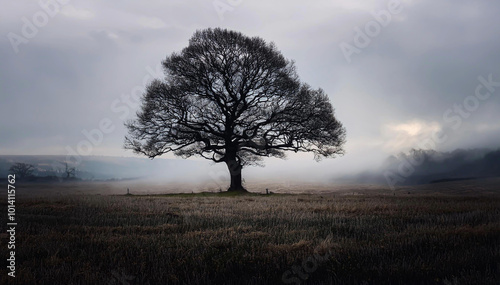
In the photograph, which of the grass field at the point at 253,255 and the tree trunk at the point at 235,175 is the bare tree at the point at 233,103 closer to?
the tree trunk at the point at 235,175

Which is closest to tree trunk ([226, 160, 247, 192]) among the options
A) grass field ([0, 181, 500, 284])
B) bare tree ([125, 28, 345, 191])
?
bare tree ([125, 28, 345, 191])

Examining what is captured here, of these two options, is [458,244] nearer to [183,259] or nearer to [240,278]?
[240,278]

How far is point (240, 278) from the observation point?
14.1 feet

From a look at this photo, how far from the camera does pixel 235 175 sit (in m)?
33.2

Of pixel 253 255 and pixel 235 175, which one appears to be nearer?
pixel 253 255

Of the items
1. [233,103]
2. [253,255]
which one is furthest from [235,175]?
[253,255]

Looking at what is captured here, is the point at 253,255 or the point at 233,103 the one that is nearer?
the point at 253,255

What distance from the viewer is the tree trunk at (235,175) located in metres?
32.8

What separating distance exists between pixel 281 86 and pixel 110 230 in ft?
79.7

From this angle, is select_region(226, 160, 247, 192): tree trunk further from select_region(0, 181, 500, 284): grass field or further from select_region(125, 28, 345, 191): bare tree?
select_region(0, 181, 500, 284): grass field

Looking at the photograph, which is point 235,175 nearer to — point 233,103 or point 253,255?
point 233,103

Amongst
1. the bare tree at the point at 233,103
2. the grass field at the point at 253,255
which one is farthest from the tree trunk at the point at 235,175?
the grass field at the point at 253,255

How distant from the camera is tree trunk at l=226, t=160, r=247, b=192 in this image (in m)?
32.8

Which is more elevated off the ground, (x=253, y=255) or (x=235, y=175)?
(x=235, y=175)
